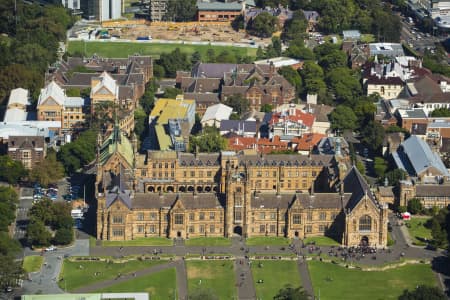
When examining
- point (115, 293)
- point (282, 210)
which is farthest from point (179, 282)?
point (282, 210)

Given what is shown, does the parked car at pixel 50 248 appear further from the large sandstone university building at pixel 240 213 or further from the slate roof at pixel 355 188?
the slate roof at pixel 355 188

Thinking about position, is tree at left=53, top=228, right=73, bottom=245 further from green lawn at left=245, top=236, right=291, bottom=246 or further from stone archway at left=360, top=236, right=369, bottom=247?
stone archway at left=360, top=236, right=369, bottom=247

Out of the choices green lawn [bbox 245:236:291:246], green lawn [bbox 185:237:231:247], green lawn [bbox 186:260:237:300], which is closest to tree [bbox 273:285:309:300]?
green lawn [bbox 186:260:237:300]

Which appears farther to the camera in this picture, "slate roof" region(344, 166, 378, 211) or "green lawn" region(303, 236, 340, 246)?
"green lawn" region(303, 236, 340, 246)

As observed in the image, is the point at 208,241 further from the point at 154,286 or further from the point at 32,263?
the point at 32,263

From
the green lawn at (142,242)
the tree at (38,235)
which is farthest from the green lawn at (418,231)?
the tree at (38,235)

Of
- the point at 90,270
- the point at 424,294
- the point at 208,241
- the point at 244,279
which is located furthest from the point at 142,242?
the point at 424,294

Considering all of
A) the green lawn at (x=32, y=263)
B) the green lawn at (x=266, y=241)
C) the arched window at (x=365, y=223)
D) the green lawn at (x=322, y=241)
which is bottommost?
the green lawn at (x=32, y=263)
